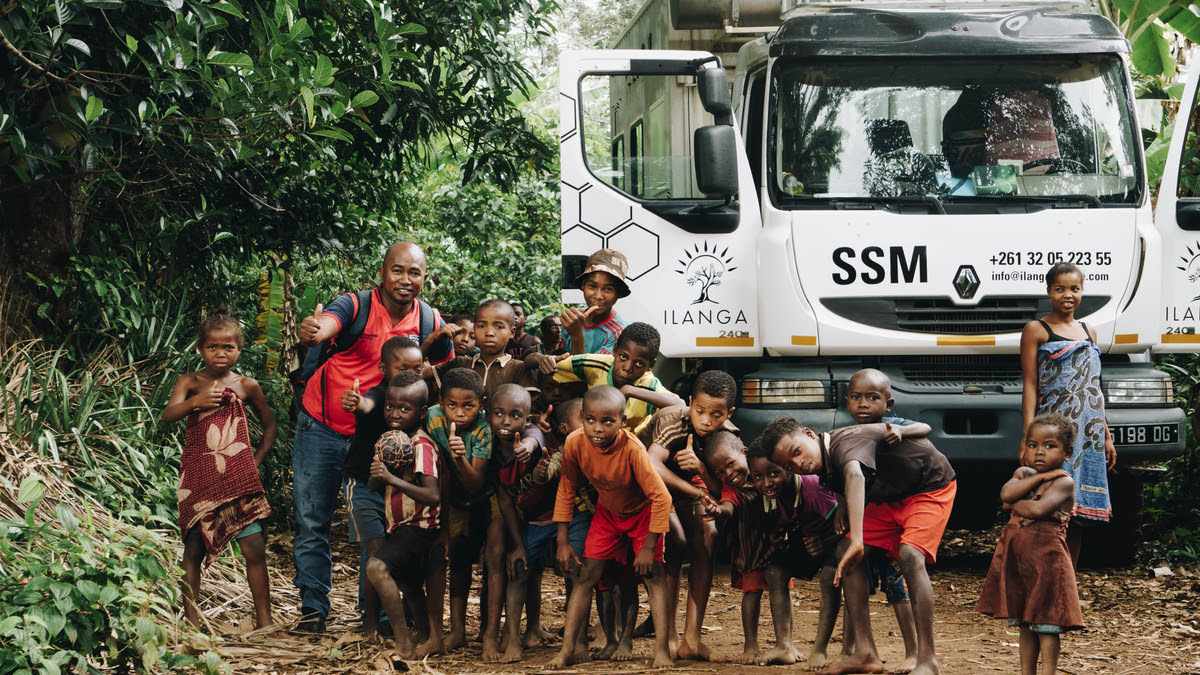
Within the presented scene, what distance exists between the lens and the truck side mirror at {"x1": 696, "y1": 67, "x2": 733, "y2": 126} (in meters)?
6.48

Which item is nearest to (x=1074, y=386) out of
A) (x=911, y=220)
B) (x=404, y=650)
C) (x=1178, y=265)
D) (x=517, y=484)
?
(x=911, y=220)

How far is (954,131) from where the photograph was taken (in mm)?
6793

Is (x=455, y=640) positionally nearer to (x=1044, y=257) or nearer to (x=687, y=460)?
(x=687, y=460)

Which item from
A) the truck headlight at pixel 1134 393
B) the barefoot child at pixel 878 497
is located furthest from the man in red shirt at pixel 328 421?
the truck headlight at pixel 1134 393

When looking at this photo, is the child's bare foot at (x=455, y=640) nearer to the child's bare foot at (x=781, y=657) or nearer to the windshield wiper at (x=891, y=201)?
the child's bare foot at (x=781, y=657)

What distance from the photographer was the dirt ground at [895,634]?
495cm

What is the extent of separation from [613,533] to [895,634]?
74.2 inches

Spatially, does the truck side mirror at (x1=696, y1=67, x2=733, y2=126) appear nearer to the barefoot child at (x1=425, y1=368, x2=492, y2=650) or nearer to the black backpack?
the black backpack

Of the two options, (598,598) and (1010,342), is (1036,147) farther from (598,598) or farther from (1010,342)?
(598,598)

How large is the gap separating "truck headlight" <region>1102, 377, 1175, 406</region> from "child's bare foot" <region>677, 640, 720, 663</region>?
2.95m

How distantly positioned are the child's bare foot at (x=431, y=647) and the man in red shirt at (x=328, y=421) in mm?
638

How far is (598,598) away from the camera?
538 centimetres

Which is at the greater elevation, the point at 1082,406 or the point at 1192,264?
the point at 1192,264

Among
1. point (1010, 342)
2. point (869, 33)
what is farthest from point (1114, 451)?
point (869, 33)
